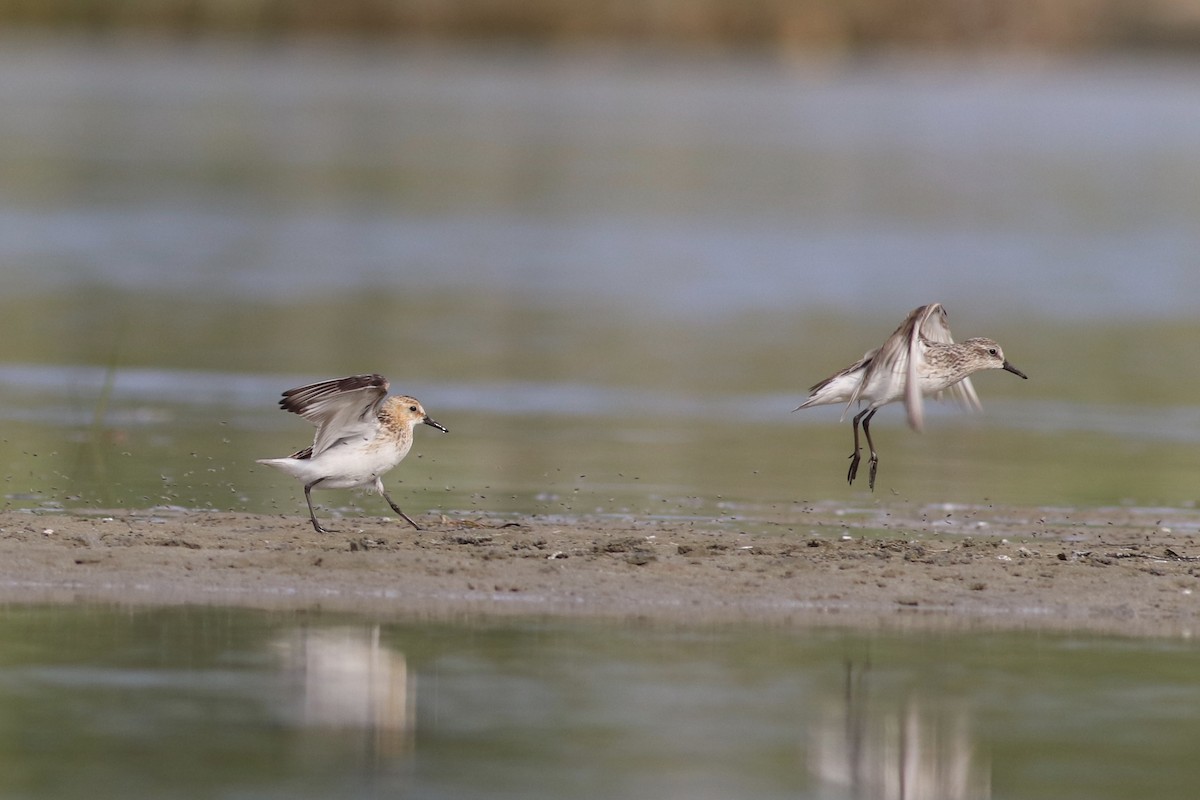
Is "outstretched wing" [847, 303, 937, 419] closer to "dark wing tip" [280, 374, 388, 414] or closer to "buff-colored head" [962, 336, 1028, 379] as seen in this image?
"buff-colored head" [962, 336, 1028, 379]

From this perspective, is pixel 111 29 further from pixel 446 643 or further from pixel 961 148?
pixel 446 643

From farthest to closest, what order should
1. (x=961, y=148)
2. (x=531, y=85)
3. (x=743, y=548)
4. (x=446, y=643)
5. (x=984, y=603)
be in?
(x=531, y=85)
(x=961, y=148)
(x=743, y=548)
(x=984, y=603)
(x=446, y=643)

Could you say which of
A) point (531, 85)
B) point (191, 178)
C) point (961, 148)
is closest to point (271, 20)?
point (531, 85)

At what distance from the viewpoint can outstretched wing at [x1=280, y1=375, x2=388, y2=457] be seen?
11.0m

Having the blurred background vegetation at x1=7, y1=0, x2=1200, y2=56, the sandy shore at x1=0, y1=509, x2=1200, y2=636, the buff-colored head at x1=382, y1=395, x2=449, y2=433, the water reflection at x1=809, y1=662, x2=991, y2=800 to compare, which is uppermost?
the blurred background vegetation at x1=7, y1=0, x2=1200, y2=56

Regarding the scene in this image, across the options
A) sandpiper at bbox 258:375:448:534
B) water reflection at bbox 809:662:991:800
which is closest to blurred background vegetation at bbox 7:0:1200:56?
sandpiper at bbox 258:375:448:534

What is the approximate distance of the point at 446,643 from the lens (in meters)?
9.38

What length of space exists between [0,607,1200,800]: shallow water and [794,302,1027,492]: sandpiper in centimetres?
266

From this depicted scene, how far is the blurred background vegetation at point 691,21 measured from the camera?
106500 mm

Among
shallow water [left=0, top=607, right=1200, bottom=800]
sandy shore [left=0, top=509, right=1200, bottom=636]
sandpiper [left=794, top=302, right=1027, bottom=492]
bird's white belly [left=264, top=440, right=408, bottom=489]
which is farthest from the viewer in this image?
sandpiper [left=794, top=302, right=1027, bottom=492]

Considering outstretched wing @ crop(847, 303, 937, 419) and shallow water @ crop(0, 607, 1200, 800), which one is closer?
shallow water @ crop(0, 607, 1200, 800)

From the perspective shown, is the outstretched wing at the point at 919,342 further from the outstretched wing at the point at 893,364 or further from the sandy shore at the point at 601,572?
the sandy shore at the point at 601,572

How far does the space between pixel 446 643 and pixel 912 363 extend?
3.65 metres

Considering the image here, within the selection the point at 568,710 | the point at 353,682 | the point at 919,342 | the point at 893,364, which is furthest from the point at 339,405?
the point at 568,710
